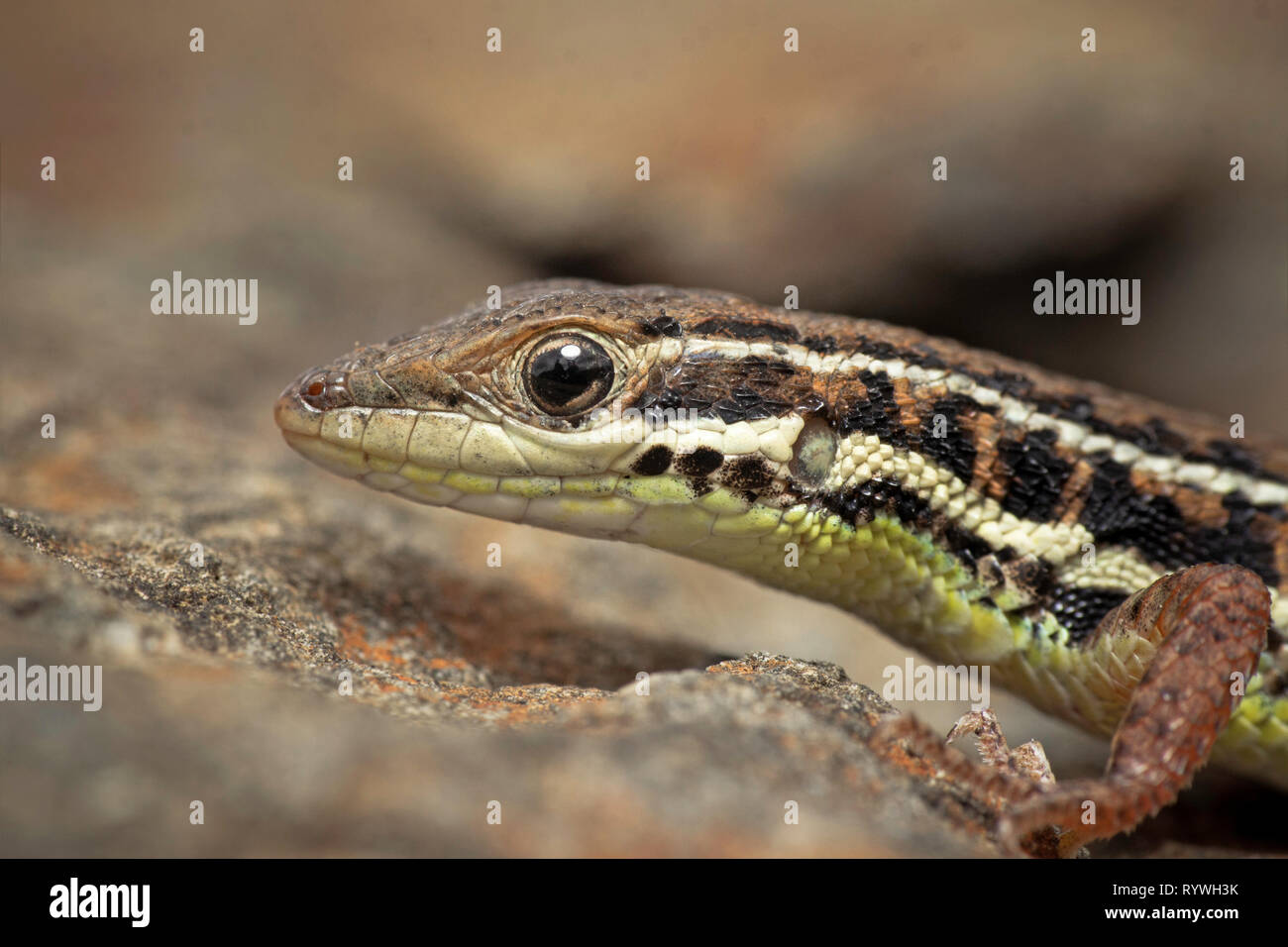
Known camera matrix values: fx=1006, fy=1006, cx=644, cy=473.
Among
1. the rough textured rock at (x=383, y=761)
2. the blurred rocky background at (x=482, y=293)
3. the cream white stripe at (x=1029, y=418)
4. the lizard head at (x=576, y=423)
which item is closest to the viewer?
the rough textured rock at (x=383, y=761)

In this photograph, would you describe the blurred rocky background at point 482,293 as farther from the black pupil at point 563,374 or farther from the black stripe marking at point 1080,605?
the black stripe marking at point 1080,605

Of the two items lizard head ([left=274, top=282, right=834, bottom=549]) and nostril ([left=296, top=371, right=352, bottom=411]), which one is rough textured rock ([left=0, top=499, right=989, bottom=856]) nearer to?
lizard head ([left=274, top=282, right=834, bottom=549])

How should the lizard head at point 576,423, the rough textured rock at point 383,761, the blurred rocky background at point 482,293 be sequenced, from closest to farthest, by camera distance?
the rough textured rock at point 383,761
the blurred rocky background at point 482,293
the lizard head at point 576,423

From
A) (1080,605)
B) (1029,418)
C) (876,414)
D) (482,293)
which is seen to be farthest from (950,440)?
(482,293)

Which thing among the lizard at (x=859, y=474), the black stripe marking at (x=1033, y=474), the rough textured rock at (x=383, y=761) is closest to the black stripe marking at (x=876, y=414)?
the lizard at (x=859, y=474)

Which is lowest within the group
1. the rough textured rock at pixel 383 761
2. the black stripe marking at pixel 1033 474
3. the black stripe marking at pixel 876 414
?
the rough textured rock at pixel 383 761

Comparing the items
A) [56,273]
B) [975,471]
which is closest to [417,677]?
[975,471]

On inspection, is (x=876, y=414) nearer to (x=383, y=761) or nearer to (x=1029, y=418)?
(x=1029, y=418)
